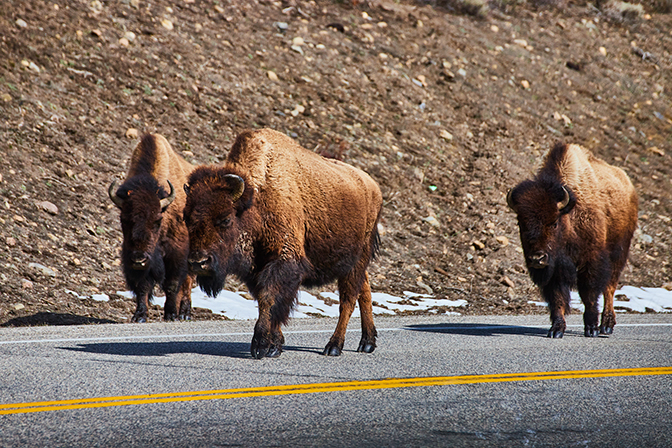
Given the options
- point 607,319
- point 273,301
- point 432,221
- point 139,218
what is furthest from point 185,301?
point 432,221

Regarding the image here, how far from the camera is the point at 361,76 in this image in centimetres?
2284

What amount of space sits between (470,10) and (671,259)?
13.7 metres

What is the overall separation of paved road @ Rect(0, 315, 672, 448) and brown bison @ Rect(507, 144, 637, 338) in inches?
40.0

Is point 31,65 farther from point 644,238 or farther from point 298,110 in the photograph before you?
point 644,238

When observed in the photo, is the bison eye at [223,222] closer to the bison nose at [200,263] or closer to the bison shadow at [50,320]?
the bison nose at [200,263]

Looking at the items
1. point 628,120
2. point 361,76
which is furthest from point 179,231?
point 628,120

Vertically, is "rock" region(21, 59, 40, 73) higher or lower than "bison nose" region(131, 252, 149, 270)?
lower

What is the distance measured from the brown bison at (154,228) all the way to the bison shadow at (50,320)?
30.1 inches

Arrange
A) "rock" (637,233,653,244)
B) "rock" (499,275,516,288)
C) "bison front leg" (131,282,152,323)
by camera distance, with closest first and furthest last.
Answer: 1. "bison front leg" (131,282,152,323)
2. "rock" (499,275,516,288)
3. "rock" (637,233,653,244)

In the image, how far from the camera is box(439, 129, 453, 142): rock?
2147 centimetres

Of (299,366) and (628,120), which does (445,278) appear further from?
(628,120)

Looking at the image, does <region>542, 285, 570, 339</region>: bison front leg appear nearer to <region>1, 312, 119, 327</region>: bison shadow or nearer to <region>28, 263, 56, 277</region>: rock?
<region>1, 312, 119, 327</region>: bison shadow

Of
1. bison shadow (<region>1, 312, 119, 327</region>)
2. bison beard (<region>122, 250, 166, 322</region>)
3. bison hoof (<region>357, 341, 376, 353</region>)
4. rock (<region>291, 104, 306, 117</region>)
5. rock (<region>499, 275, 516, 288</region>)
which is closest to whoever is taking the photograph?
bison hoof (<region>357, 341, 376, 353</region>)

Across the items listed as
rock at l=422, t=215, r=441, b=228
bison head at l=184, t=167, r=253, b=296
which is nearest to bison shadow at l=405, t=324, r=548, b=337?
bison head at l=184, t=167, r=253, b=296
